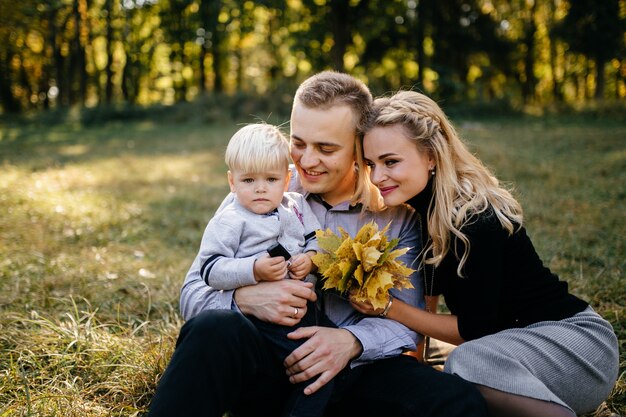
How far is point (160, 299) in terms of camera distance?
3992 millimetres

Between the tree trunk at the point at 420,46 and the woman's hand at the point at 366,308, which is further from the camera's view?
the tree trunk at the point at 420,46

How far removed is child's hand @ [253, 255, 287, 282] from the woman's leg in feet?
3.42

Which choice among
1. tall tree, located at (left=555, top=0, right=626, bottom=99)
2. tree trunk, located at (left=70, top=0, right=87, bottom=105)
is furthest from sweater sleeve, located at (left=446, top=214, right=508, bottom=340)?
tree trunk, located at (left=70, top=0, right=87, bottom=105)

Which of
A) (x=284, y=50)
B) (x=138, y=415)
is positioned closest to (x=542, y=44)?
(x=284, y=50)

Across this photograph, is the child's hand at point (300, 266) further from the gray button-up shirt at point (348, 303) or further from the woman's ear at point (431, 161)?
the woman's ear at point (431, 161)

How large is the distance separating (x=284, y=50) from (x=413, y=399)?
25190 mm

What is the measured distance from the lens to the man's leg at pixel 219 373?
6.61 ft

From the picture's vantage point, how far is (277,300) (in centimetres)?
245

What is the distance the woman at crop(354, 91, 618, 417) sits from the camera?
239cm

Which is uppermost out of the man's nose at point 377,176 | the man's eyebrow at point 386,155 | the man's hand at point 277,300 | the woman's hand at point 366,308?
the man's eyebrow at point 386,155

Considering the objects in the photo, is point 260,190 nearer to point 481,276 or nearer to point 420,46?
point 481,276

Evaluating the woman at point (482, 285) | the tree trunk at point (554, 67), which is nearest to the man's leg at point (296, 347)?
the woman at point (482, 285)

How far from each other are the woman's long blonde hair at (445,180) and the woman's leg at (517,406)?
21.8 inches

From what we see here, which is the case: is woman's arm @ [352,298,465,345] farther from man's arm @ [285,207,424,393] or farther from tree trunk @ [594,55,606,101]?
tree trunk @ [594,55,606,101]
